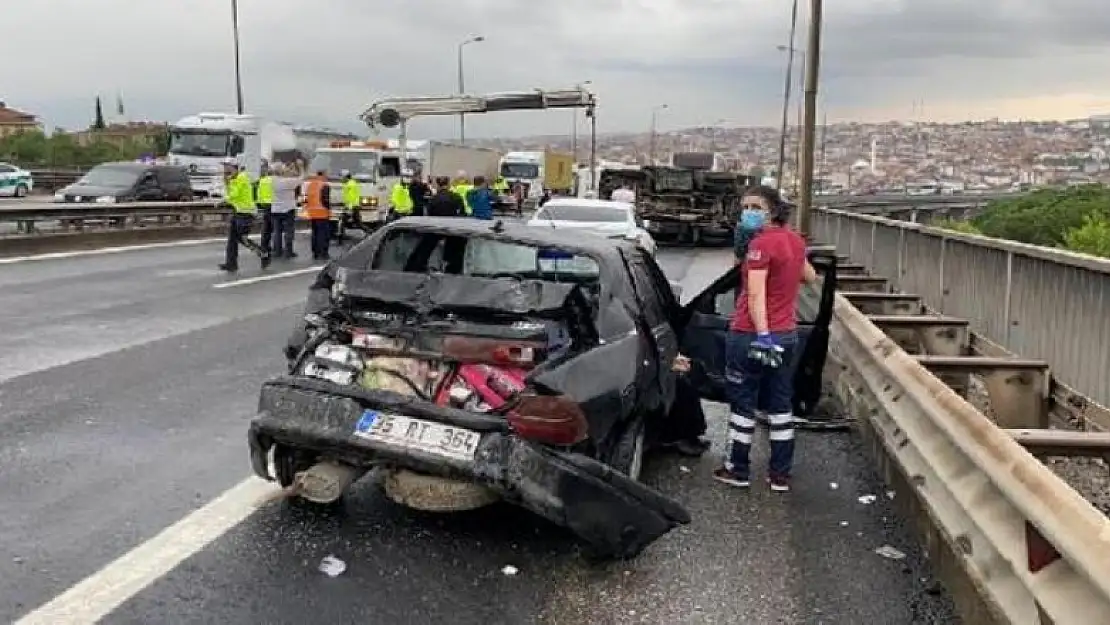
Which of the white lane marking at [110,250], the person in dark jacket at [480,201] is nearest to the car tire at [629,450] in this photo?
the white lane marking at [110,250]

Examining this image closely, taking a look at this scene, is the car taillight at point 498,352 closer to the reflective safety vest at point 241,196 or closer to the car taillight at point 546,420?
the car taillight at point 546,420

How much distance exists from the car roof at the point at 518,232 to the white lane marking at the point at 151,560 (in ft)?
5.39

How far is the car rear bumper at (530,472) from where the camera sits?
4781mm

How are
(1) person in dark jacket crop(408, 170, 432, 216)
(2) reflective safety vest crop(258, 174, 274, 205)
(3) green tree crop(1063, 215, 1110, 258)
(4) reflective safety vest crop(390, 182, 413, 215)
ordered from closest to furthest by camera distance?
(2) reflective safety vest crop(258, 174, 274, 205) → (3) green tree crop(1063, 215, 1110, 258) → (4) reflective safety vest crop(390, 182, 413, 215) → (1) person in dark jacket crop(408, 170, 432, 216)

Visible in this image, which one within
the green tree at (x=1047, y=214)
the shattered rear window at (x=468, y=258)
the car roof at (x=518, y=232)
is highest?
the car roof at (x=518, y=232)

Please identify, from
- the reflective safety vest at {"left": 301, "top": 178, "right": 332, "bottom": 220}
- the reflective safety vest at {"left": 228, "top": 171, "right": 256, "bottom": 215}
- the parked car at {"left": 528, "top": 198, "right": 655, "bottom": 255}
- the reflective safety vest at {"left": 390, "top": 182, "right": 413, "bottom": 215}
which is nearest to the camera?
the reflective safety vest at {"left": 228, "top": 171, "right": 256, "bottom": 215}

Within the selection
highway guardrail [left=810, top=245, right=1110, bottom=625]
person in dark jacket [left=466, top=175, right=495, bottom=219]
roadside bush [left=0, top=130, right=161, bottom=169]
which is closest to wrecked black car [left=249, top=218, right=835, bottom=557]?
highway guardrail [left=810, top=245, right=1110, bottom=625]

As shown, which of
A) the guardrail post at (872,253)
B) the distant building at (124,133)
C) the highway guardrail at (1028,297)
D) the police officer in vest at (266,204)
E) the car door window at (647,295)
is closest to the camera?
the car door window at (647,295)

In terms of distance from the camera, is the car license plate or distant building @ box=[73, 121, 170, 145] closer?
the car license plate

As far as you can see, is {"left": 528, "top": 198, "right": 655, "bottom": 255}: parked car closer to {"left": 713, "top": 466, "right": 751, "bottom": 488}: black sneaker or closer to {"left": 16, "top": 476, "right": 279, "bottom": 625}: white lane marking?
{"left": 713, "top": 466, "right": 751, "bottom": 488}: black sneaker

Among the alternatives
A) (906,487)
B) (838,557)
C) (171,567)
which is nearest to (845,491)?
(906,487)

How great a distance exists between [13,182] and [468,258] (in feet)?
131

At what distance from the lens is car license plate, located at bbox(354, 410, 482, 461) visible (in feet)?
16.1

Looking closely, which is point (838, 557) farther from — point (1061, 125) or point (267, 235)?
point (1061, 125)
